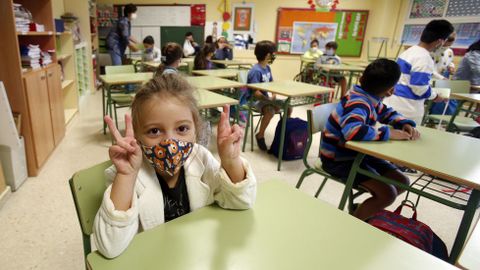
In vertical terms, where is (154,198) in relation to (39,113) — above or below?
above

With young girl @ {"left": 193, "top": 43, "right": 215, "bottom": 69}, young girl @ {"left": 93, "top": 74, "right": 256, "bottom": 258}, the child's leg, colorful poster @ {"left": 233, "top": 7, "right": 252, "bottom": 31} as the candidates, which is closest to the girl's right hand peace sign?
young girl @ {"left": 93, "top": 74, "right": 256, "bottom": 258}

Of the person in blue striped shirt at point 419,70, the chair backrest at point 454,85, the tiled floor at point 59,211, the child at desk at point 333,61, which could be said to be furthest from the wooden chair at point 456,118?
the child at desk at point 333,61

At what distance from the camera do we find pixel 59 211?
2059 mm

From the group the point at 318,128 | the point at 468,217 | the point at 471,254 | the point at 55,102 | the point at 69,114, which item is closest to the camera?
the point at 471,254

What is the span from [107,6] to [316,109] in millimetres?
6706

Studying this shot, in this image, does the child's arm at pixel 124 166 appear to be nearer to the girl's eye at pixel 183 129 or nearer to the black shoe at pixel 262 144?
the girl's eye at pixel 183 129

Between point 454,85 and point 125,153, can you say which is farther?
point 454,85

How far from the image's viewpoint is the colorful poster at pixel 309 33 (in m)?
7.39

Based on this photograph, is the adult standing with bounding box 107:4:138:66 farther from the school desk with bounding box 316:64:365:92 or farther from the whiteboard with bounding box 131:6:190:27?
the school desk with bounding box 316:64:365:92

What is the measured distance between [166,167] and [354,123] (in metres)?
1.08

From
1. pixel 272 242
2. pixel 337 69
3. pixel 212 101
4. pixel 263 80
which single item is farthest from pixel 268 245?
pixel 337 69

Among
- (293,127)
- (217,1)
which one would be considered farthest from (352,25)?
(293,127)

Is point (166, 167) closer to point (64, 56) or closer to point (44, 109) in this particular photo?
point (44, 109)

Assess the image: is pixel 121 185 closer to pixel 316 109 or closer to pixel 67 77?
pixel 316 109
